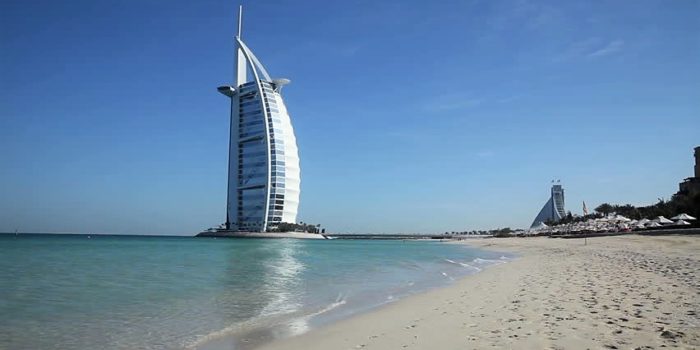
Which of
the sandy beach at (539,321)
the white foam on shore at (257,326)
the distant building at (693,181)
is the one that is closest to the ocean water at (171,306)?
the white foam on shore at (257,326)

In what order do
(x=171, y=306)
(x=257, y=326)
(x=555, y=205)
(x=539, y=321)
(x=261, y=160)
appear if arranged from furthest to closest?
1. (x=555, y=205)
2. (x=261, y=160)
3. (x=171, y=306)
4. (x=257, y=326)
5. (x=539, y=321)

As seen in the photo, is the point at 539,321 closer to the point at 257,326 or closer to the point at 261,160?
the point at 257,326

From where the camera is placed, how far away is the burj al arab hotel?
115 m

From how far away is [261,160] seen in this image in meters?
116

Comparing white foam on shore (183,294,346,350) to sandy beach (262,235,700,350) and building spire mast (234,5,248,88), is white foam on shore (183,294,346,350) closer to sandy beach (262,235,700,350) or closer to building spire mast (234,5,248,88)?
sandy beach (262,235,700,350)

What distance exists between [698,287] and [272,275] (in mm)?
15933

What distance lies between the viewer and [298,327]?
9.38 m

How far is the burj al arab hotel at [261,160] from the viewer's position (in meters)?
115

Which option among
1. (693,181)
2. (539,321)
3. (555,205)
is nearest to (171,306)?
(539,321)

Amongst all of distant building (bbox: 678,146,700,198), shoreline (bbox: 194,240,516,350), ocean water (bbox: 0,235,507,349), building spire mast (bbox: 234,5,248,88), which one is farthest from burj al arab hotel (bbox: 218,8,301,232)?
shoreline (bbox: 194,240,516,350)

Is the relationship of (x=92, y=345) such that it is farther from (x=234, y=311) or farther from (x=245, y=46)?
(x=245, y=46)

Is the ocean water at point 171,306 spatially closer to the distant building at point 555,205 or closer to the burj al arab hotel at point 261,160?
the burj al arab hotel at point 261,160

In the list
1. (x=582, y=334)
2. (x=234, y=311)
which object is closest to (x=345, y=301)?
Result: (x=234, y=311)

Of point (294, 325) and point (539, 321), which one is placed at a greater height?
point (539, 321)
